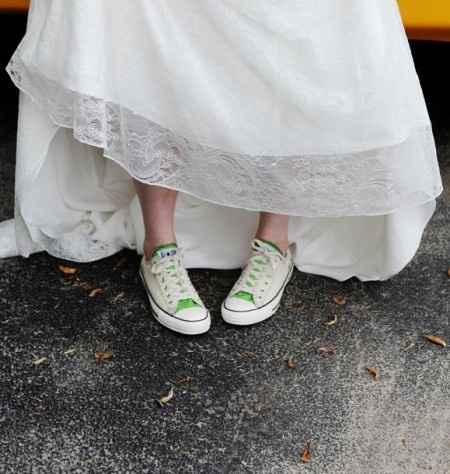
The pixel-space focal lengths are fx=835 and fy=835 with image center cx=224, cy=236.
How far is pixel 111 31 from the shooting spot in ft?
4.66

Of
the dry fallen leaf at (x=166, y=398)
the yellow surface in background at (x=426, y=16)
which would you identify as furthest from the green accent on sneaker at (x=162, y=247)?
the yellow surface in background at (x=426, y=16)

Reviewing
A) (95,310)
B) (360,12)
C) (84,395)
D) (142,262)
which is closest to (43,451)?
(84,395)

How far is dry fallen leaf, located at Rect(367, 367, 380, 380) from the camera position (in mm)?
1533

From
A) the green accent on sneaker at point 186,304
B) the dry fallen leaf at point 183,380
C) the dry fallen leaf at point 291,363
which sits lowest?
the dry fallen leaf at point 291,363

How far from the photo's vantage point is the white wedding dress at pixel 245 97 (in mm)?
1396

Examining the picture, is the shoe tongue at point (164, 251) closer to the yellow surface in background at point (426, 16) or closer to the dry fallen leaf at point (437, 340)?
the dry fallen leaf at point (437, 340)

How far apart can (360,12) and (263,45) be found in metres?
0.17

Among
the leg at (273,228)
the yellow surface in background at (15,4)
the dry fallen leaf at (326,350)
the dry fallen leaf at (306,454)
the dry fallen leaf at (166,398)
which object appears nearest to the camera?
the dry fallen leaf at (306,454)

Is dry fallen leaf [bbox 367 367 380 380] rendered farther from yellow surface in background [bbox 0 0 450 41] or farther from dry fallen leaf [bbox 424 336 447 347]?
yellow surface in background [bbox 0 0 450 41]

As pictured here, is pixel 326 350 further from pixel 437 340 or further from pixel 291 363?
pixel 437 340

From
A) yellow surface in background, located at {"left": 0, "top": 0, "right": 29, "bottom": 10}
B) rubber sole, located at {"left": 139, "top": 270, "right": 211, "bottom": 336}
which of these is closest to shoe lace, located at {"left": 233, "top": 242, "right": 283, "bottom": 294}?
rubber sole, located at {"left": 139, "top": 270, "right": 211, "bottom": 336}

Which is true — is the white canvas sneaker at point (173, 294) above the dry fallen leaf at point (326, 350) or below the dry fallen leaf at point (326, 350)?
above

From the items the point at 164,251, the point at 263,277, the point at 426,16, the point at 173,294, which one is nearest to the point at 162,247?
the point at 164,251
